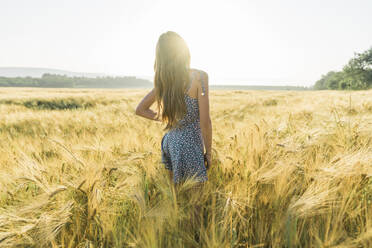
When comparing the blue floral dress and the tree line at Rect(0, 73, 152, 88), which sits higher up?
the tree line at Rect(0, 73, 152, 88)

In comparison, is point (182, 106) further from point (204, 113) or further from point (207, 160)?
point (207, 160)

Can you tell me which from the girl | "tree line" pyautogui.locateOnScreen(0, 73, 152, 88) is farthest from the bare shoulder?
"tree line" pyautogui.locateOnScreen(0, 73, 152, 88)

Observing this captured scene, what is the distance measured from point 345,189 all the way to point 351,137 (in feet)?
3.08

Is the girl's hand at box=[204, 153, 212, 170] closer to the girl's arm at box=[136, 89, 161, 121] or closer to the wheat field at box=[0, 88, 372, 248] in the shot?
the wheat field at box=[0, 88, 372, 248]

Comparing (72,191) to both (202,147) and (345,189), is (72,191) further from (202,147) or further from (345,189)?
(345,189)

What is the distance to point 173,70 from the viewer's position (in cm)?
162

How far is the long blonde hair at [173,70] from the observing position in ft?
5.28

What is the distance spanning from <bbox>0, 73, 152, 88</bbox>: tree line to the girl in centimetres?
7841

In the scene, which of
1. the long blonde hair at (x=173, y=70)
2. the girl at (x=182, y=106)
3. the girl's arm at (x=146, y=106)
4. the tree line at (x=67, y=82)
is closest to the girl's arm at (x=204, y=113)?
the girl at (x=182, y=106)

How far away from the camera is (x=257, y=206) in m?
1.24

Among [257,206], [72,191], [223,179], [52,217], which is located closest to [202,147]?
[223,179]

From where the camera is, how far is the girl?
1.62 metres

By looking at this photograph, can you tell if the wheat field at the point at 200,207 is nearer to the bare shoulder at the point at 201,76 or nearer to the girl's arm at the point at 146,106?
the girl's arm at the point at 146,106

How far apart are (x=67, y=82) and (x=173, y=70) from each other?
266ft
